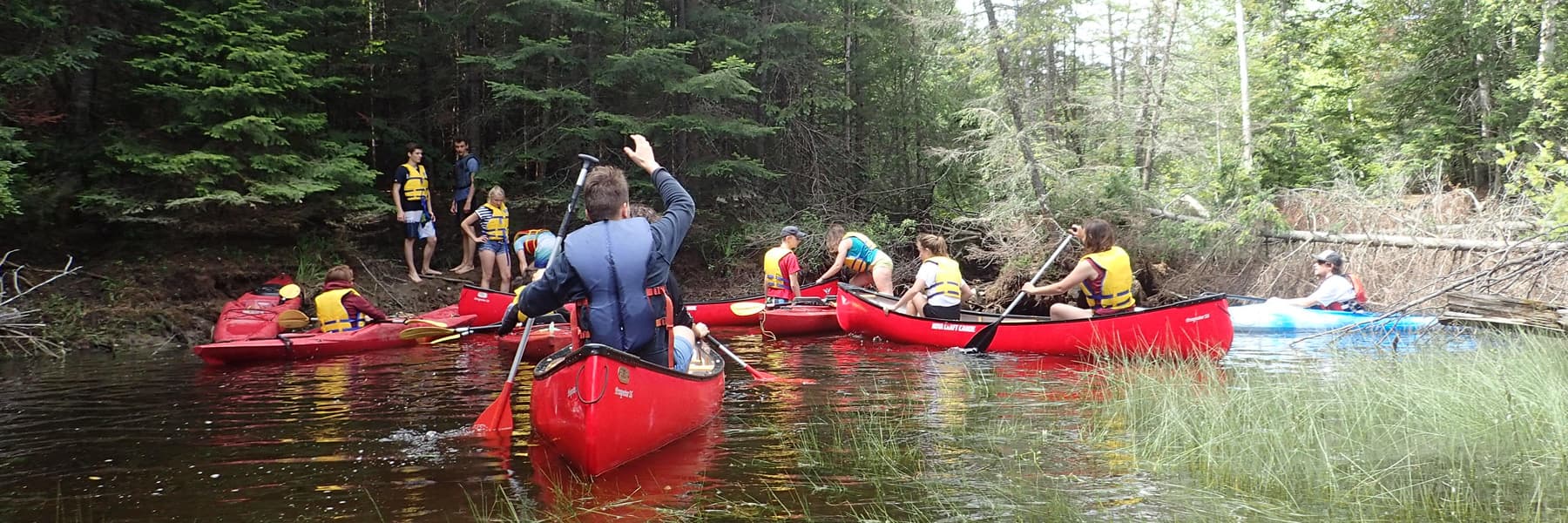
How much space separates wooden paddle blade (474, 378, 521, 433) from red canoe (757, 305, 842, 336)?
594 cm

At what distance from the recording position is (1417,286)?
1078cm

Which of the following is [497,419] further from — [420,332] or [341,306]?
[341,306]

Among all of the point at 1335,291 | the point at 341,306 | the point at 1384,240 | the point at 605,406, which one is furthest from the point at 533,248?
the point at 1384,240

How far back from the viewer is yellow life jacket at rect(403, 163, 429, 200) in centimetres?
1353

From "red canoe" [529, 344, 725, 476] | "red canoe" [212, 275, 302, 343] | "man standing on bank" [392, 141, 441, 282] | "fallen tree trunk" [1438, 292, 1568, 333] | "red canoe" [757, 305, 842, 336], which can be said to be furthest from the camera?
"man standing on bank" [392, 141, 441, 282]

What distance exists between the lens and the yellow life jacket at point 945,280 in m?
10.5

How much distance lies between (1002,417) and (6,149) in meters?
10.4

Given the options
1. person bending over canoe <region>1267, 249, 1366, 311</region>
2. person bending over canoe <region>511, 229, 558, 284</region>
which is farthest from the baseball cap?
person bending over canoe <region>511, 229, 558, 284</region>

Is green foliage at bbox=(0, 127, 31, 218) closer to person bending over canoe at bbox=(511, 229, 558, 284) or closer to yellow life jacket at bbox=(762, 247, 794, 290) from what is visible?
person bending over canoe at bbox=(511, 229, 558, 284)

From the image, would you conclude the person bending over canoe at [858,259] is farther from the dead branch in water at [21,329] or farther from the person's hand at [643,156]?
the dead branch in water at [21,329]

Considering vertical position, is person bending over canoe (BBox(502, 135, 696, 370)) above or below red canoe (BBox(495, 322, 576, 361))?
above

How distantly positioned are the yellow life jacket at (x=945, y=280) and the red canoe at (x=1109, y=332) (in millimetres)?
423

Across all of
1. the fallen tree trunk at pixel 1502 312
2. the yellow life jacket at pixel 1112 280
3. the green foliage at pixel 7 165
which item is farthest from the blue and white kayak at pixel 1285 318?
the green foliage at pixel 7 165

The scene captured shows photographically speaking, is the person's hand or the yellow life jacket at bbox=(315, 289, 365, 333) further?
the yellow life jacket at bbox=(315, 289, 365, 333)
